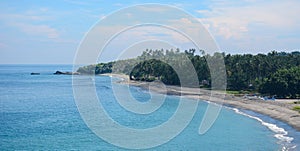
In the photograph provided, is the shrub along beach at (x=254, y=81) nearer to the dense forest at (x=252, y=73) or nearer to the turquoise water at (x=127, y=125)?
the dense forest at (x=252, y=73)

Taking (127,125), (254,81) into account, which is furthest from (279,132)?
(254,81)

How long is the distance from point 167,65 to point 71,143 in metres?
67.0

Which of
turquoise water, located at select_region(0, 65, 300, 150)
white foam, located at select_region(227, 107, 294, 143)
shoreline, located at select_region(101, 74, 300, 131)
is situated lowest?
turquoise water, located at select_region(0, 65, 300, 150)

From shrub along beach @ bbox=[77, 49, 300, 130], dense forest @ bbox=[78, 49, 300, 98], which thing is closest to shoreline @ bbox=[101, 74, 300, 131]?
shrub along beach @ bbox=[77, 49, 300, 130]

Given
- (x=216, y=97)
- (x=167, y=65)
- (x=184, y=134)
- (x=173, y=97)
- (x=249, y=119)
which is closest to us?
(x=184, y=134)

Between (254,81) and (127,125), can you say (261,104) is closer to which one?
(254,81)

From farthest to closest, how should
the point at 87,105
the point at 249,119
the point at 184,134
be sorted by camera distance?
the point at 87,105 → the point at 249,119 → the point at 184,134

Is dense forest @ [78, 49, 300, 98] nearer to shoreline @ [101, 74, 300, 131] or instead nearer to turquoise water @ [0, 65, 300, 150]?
shoreline @ [101, 74, 300, 131]

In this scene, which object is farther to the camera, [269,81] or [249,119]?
[269,81]

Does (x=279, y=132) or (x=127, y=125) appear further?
(x=127, y=125)

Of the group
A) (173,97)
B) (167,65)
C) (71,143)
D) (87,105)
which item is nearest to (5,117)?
(87,105)

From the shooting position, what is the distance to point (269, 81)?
62.3 m

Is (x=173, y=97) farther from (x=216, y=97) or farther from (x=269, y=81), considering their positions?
(x=269, y=81)

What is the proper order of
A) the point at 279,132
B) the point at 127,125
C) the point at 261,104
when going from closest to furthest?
the point at 279,132 → the point at 127,125 → the point at 261,104
